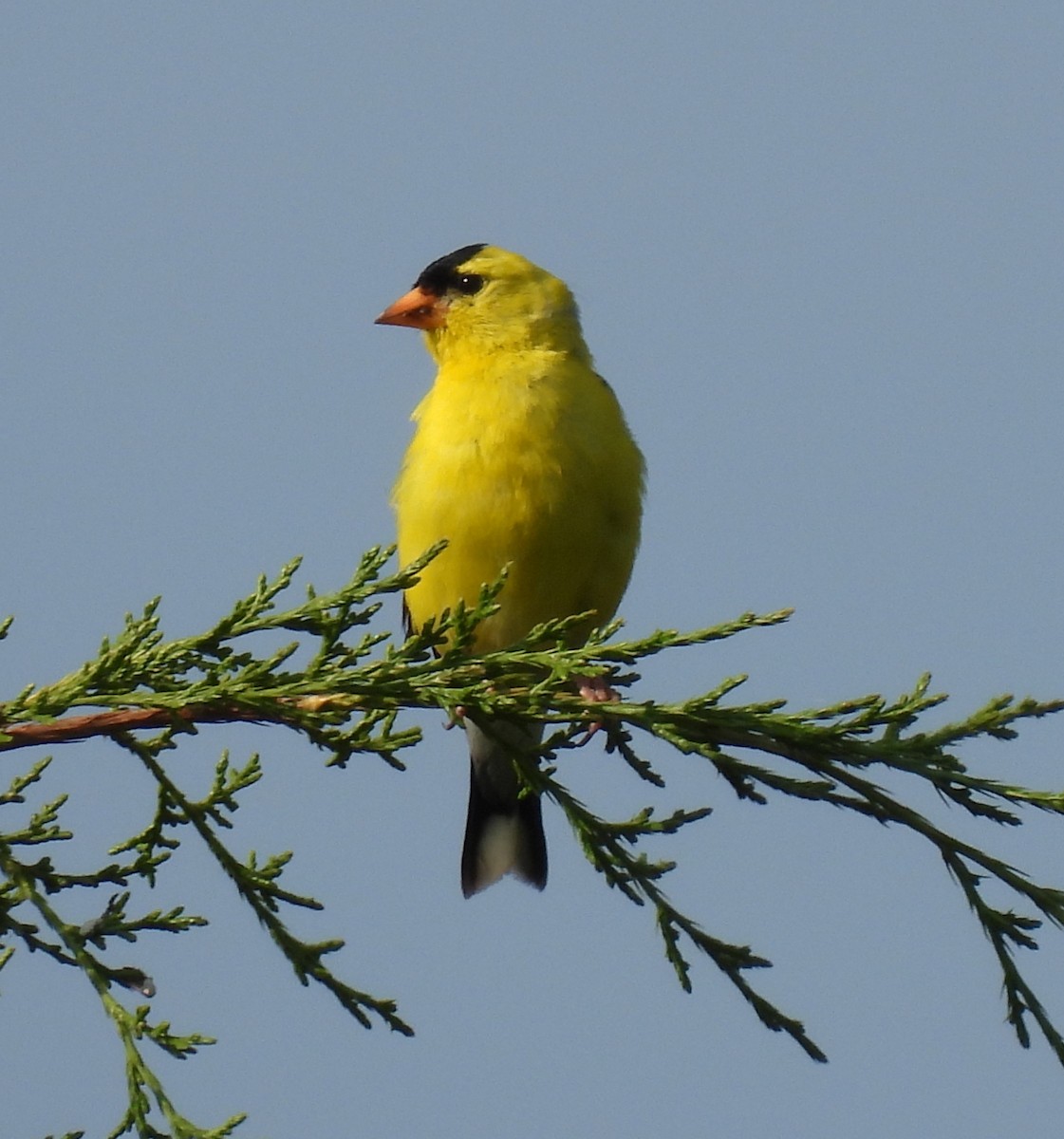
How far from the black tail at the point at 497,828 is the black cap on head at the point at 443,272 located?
53.1 inches

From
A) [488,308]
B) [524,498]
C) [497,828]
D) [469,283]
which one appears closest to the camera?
[524,498]

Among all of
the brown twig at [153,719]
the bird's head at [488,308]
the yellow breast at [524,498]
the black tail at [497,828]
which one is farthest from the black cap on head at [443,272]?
the brown twig at [153,719]

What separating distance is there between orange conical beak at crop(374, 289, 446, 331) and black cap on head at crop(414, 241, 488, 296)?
3cm

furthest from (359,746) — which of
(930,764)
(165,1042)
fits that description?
(930,764)

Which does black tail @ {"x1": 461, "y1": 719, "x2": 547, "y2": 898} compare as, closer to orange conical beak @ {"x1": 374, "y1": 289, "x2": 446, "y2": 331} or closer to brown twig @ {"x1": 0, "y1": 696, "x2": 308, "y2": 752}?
orange conical beak @ {"x1": 374, "y1": 289, "x2": 446, "y2": 331}

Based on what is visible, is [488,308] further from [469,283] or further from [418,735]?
[418,735]

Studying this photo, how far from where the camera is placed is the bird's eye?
4.74 m

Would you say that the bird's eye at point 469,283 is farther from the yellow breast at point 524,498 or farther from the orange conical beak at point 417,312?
the yellow breast at point 524,498

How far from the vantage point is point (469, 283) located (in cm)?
476

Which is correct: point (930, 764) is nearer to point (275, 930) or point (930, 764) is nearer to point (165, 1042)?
point (275, 930)

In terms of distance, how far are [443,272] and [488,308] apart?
26 cm

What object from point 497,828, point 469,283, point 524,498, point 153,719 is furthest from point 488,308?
point 153,719

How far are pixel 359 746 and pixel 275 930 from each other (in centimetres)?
32

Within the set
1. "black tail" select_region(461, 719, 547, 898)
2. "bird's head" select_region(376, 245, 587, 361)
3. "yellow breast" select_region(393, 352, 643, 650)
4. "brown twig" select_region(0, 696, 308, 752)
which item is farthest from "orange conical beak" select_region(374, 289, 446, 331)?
"brown twig" select_region(0, 696, 308, 752)
